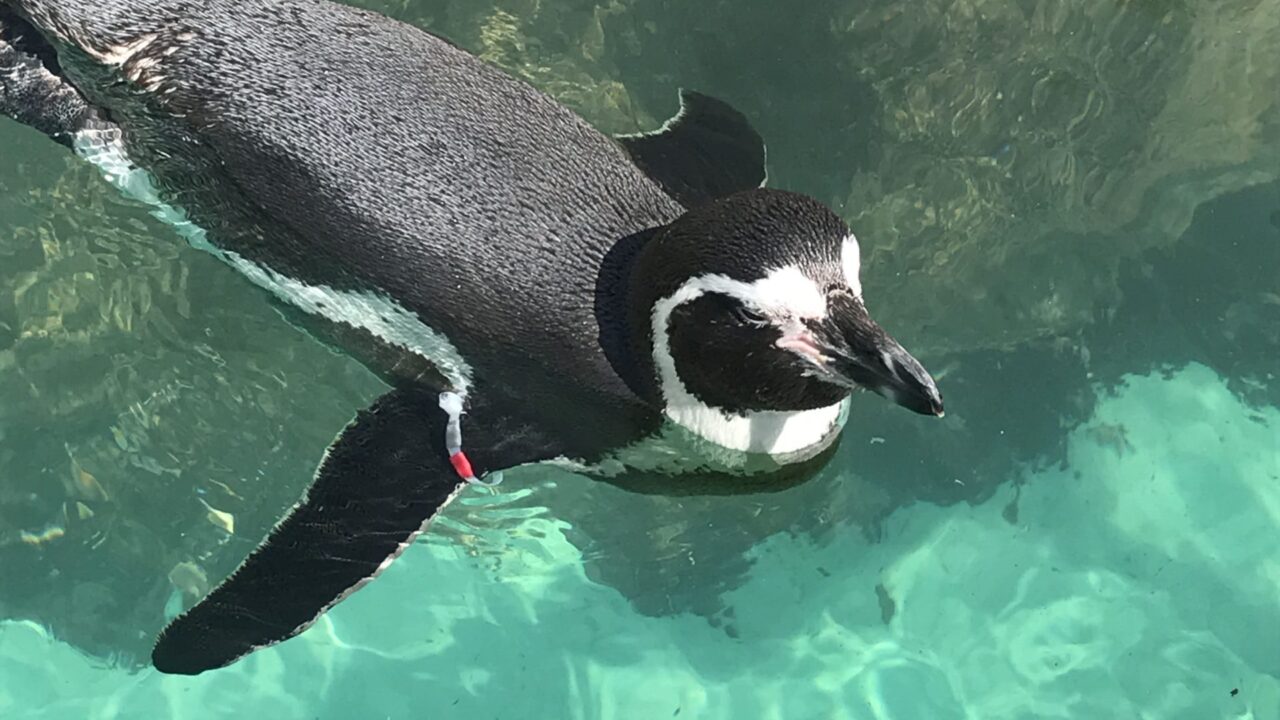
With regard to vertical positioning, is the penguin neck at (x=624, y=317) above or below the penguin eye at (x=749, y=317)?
below

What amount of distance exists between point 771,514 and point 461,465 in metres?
1.10

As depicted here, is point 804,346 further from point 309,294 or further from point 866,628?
point 866,628

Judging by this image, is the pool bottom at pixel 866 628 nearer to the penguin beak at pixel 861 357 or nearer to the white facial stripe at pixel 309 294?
the white facial stripe at pixel 309 294

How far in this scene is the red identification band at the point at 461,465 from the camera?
2945 millimetres

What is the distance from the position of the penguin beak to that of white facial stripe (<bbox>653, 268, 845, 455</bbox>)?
0.04 meters

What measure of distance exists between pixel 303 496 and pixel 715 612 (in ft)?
4.36

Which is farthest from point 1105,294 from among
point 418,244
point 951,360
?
point 418,244

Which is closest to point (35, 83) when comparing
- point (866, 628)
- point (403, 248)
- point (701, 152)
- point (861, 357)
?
point (403, 248)

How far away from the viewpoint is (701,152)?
141 inches

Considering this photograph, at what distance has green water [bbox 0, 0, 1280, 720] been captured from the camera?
354 centimetres

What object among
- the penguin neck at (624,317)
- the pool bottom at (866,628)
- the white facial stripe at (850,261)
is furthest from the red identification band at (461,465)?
the white facial stripe at (850,261)

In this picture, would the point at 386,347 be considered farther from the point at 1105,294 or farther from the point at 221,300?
the point at 1105,294

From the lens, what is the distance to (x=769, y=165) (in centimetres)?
387

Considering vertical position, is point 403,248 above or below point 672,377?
below
